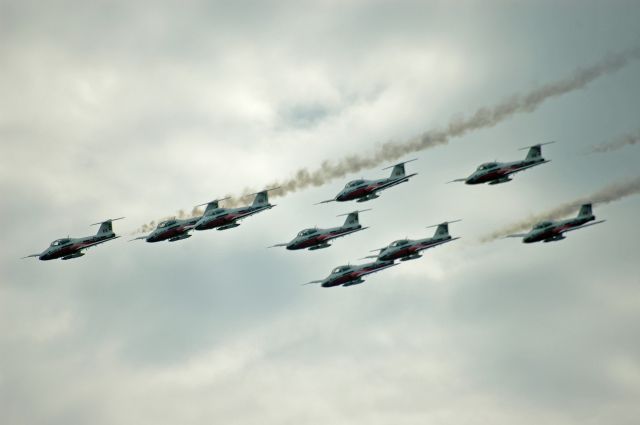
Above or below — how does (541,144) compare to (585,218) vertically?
above

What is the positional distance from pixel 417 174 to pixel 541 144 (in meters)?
19.1

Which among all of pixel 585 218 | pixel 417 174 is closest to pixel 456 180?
pixel 417 174

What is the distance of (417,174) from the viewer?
19975cm

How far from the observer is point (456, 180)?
19988cm

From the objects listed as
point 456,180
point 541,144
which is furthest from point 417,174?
point 541,144

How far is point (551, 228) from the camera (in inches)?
7869

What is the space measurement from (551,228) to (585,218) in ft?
17.4

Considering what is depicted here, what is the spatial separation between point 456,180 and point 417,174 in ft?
19.5

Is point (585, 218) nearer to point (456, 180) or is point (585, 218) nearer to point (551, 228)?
point (551, 228)

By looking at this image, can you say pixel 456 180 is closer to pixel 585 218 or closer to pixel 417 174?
pixel 417 174

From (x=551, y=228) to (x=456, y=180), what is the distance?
1602 cm

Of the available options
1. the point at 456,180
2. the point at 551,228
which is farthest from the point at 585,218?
the point at 456,180

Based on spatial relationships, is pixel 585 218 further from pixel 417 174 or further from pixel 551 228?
pixel 417 174

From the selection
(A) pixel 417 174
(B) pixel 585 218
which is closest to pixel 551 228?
(B) pixel 585 218
